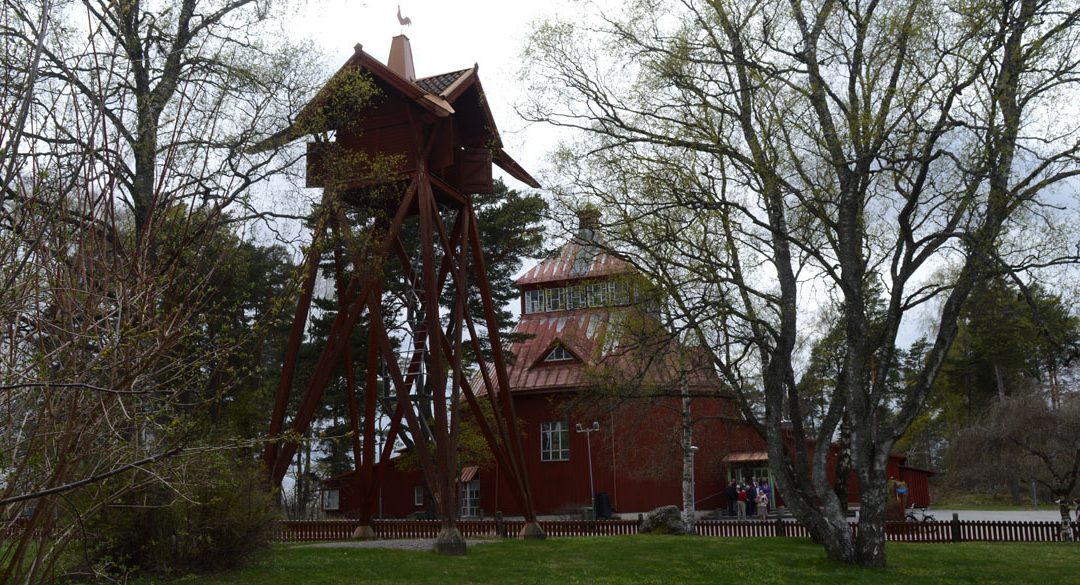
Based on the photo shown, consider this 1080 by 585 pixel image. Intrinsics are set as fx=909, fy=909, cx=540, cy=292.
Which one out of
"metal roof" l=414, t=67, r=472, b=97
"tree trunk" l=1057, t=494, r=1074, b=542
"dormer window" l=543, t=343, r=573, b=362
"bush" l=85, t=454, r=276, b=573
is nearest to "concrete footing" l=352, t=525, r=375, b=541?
"bush" l=85, t=454, r=276, b=573

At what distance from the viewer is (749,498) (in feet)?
120

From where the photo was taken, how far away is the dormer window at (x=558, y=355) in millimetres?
38944

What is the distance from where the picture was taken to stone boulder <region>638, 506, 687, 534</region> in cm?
2312

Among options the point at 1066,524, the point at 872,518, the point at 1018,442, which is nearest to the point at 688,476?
the point at 1066,524

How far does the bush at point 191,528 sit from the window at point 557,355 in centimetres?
2612

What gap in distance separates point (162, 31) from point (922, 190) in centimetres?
1195

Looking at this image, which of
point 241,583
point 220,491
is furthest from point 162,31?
point 241,583

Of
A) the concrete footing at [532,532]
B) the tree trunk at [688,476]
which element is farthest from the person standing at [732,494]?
the concrete footing at [532,532]

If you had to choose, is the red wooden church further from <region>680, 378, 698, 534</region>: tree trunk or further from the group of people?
<region>680, 378, 698, 534</region>: tree trunk

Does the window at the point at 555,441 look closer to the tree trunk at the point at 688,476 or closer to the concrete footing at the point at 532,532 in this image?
the tree trunk at the point at 688,476

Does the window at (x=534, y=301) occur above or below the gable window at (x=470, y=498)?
above

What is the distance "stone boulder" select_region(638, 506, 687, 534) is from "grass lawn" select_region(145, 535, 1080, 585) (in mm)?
4449

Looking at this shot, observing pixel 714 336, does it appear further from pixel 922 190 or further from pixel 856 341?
pixel 922 190

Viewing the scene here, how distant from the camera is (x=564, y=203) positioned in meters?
16.3
